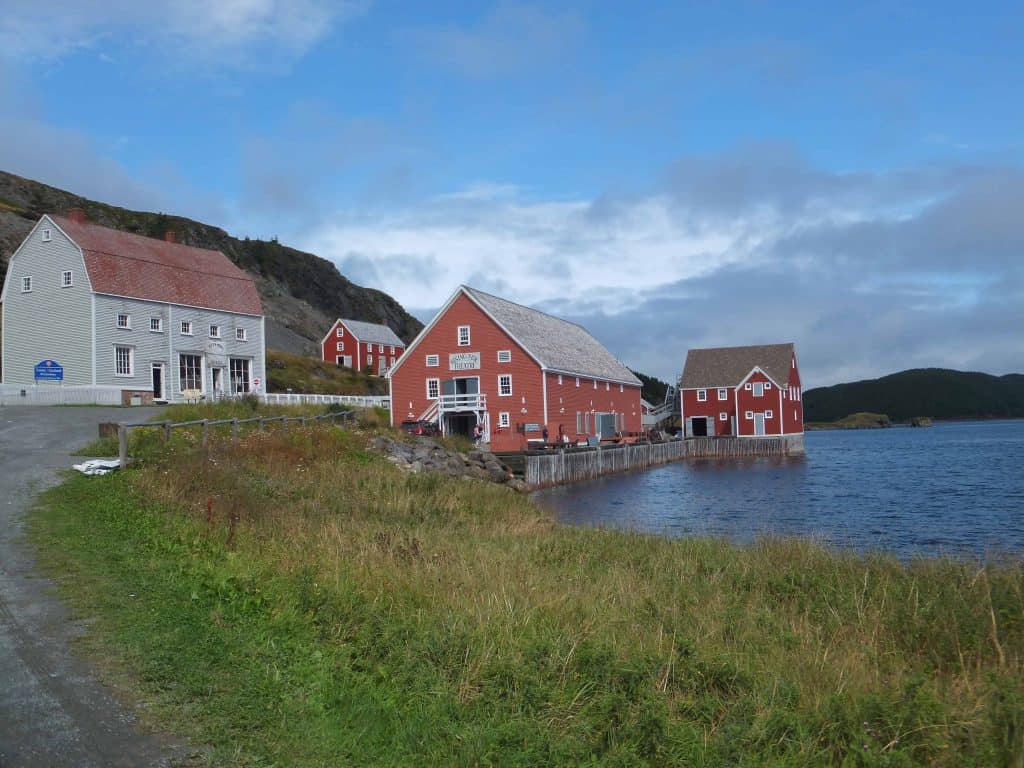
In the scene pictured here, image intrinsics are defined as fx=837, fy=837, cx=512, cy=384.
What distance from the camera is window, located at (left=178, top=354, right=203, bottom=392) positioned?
46.8 m

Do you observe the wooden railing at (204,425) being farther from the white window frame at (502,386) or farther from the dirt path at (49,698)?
the white window frame at (502,386)

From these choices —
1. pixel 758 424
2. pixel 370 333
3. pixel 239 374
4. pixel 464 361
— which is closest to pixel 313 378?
pixel 370 333

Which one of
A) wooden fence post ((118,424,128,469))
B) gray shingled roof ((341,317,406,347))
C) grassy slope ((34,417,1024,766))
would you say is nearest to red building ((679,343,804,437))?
gray shingled roof ((341,317,406,347))

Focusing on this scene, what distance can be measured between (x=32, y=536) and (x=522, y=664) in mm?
9486

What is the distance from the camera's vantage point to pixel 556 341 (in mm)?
55438

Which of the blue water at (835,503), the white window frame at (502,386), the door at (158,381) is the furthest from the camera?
the white window frame at (502,386)

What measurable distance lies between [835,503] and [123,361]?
114 ft

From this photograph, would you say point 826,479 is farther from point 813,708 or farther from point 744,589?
point 813,708

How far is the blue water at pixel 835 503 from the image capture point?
19.7 m

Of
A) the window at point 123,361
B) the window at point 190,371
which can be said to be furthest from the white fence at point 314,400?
the window at point 123,361

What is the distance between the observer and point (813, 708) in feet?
19.5

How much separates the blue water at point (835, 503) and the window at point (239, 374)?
21895mm

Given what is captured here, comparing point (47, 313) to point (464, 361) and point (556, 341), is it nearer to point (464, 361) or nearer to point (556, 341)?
point (464, 361)

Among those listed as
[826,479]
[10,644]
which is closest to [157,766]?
[10,644]
